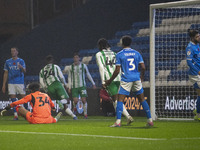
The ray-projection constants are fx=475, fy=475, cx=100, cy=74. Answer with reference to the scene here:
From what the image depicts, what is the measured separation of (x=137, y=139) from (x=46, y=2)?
703 inches

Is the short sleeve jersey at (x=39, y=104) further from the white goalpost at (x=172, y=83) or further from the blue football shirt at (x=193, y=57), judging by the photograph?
the blue football shirt at (x=193, y=57)

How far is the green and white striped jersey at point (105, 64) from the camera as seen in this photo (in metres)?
9.95

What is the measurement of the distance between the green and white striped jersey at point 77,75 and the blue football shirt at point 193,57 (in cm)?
421

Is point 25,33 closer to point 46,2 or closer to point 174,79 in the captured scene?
point 46,2

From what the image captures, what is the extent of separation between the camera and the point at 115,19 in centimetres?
2136

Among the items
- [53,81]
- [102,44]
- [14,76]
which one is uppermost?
[102,44]

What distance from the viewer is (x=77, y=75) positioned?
1390cm

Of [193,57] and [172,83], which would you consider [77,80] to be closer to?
[172,83]

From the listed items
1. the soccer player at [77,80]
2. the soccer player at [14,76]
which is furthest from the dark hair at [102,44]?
the soccer player at [14,76]

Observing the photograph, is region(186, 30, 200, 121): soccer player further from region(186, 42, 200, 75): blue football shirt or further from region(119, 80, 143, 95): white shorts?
region(119, 80, 143, 95): white shorts

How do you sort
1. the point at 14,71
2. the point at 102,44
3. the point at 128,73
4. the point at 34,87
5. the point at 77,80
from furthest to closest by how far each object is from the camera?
the point at 77,80 → the point at 14,71 → the point at 102,44 → the point at 34,87 → the point at 128,73

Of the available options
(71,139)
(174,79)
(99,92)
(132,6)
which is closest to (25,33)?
(132,6)

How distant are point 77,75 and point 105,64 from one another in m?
3.95

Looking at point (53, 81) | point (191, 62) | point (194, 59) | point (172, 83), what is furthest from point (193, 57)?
point (53, 81)
